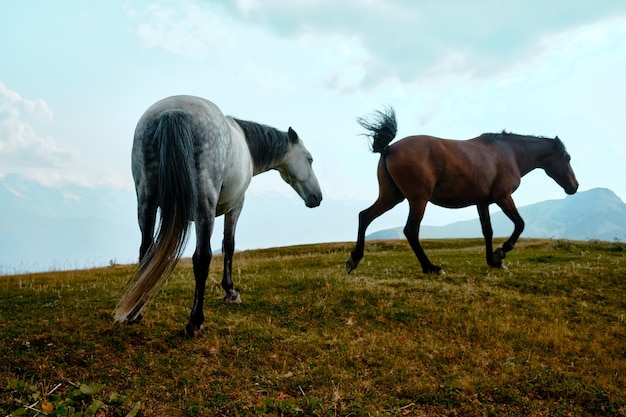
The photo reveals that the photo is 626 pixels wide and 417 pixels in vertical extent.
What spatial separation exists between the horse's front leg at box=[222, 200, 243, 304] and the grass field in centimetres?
24

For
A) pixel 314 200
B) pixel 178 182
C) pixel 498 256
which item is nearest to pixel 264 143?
pixel 314 200

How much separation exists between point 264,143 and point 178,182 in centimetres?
261

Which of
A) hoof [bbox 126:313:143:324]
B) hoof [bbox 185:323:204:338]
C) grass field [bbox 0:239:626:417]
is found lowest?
grass field [bbox 0:239:626:417]

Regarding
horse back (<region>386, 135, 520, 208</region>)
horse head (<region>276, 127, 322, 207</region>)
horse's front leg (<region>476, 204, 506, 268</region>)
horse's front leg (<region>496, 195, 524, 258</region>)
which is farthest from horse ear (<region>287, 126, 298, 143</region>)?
horse's front leg (<region>496, 195, 524, 258</region>)

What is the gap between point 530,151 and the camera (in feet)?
39.8

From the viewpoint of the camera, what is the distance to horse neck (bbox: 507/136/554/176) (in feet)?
39.4

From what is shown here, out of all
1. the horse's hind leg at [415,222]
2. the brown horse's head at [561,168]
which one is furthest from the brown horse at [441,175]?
the brown horse's head at [561,168]

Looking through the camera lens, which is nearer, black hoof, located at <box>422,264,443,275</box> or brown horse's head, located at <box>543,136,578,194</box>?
black hoof, located at <box>422,264,443,275</box>

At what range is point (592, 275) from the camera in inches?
410

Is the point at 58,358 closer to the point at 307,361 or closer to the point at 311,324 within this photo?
the point at 307,361

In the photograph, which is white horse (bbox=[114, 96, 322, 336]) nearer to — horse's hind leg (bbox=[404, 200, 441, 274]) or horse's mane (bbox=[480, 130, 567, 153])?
horse's hind leg (bbox=[404, 200, 441, 274])

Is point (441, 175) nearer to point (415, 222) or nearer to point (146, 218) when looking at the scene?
point (415, 222)

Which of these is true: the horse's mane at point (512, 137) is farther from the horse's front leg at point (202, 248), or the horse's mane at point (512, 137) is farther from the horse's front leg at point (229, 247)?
the horse's front leg at point (202, 248)

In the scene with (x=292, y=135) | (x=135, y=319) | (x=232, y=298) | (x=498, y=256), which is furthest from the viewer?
(x=498, y=256)
